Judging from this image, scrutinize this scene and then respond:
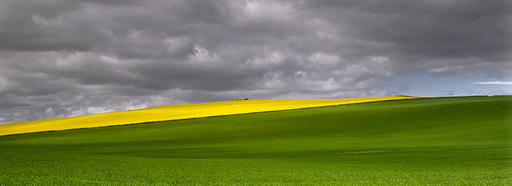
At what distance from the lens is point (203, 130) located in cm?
3984

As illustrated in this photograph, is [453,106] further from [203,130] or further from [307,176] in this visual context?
[307,176]

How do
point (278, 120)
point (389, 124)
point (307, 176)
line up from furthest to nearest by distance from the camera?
point (278, 120)
point (389, 124)
point (307, 176)

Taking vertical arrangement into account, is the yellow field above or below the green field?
above

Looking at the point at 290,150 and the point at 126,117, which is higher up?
the point at 126,117

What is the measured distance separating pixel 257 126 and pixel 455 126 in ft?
55.8

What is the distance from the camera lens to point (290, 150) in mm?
25047

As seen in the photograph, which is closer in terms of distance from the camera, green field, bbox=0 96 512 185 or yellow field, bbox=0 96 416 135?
green field, bbox=0 96 512 185

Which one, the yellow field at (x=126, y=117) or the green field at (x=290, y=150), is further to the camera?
the yellow field at (x=126, y=117)

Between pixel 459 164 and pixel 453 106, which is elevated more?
pixel 453 106

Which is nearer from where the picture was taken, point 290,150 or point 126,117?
point 290,150

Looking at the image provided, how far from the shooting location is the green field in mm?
11117

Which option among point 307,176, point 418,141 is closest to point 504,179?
point 307,176

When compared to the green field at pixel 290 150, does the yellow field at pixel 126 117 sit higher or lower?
higher

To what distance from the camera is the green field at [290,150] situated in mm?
11117
